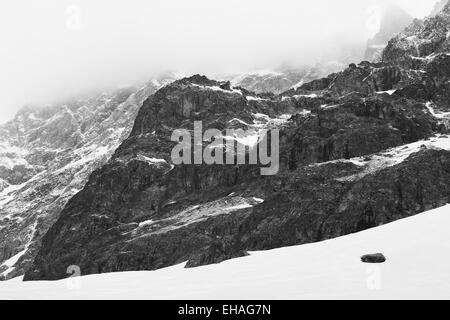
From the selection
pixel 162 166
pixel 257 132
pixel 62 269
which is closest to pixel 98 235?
pixel 62 269

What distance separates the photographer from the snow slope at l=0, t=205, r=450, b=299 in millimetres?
27141

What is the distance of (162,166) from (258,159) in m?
25.4

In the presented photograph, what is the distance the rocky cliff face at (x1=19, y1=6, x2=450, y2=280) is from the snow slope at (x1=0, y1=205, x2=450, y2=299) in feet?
93.9

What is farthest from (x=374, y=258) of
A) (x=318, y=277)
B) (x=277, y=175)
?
(x=277, y=175)

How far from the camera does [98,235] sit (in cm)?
13950

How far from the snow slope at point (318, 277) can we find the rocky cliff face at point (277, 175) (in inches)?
1127

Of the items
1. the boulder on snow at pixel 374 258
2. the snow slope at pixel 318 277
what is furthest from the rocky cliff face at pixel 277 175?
the boulder on snow at pixel 374 258

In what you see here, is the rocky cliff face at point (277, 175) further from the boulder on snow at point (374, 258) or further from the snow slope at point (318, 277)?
the boulder on snow at point (374, 258)

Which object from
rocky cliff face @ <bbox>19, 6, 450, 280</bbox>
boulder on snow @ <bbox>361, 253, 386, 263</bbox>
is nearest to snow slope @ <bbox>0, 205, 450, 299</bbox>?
boulder on snow @ <bbox>361, 253, 386, 263</bbox>

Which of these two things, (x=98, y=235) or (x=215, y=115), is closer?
(x=98, y=235)

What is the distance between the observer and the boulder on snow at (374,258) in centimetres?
3303

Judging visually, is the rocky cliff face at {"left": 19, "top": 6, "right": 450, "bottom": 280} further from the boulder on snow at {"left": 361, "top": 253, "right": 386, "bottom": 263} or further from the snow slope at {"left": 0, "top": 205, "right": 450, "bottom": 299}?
the boulder on snow at {"left": 361, "top": 253, "right": 386, "bottom": 263}

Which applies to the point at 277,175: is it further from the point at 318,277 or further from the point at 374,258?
the point at 318,277
